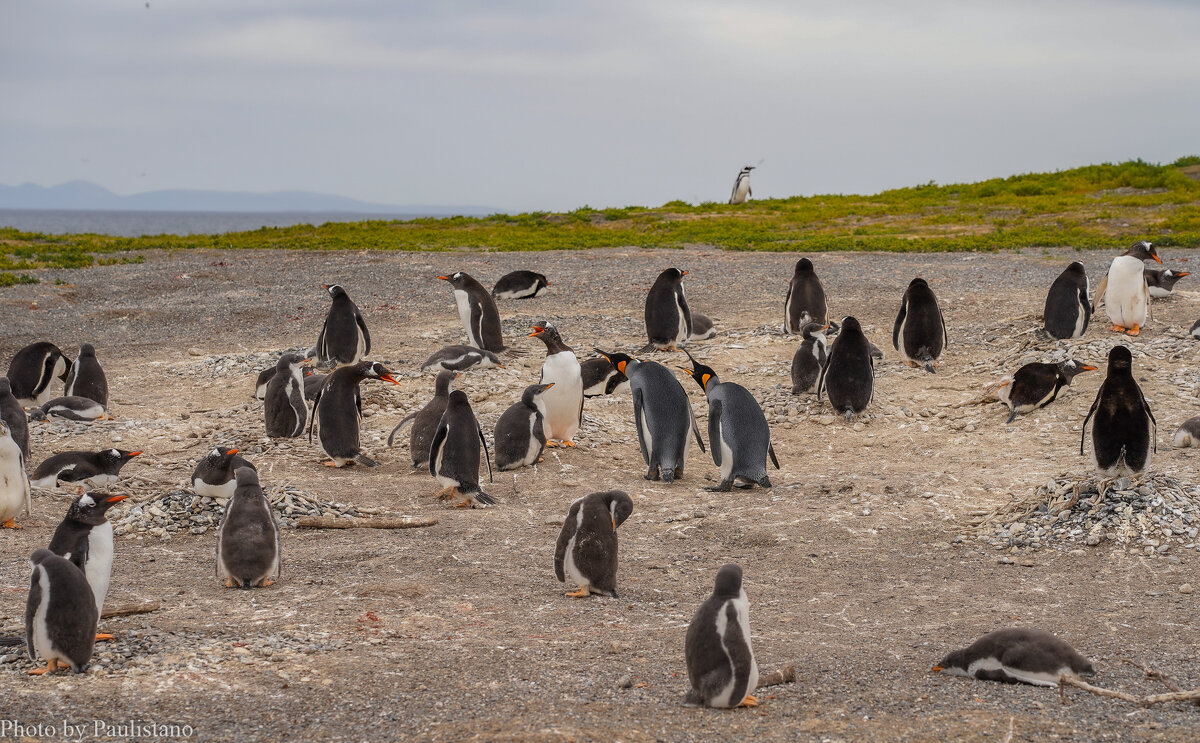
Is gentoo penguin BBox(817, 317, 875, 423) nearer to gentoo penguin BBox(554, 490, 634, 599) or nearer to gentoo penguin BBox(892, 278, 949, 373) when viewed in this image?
gentoo penguin BBox(892, 278, 949, 373)

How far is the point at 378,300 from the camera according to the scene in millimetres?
A: 15727

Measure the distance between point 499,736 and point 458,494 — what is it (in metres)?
3.93

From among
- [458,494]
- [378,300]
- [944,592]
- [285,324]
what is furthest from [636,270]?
[944,592]

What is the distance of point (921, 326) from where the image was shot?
10633mm

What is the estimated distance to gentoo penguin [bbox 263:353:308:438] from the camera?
352 inches

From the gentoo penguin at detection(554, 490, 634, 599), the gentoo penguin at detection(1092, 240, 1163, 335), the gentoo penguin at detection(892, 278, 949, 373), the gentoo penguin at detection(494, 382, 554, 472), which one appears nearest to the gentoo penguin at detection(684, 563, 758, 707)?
the gentoo penguin at detection(554, 490, 634, 599)

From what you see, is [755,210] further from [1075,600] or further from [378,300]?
[1075,600]

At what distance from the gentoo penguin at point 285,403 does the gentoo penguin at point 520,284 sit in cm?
608

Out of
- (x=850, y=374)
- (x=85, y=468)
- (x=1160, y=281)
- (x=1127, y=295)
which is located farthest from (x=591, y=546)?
(x=1160, y=281)

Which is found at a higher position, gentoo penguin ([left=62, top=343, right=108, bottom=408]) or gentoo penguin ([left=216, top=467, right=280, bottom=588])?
gentoo penguin ([left=62, top=343, right=108, bottom=408])

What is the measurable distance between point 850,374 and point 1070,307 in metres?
2.85

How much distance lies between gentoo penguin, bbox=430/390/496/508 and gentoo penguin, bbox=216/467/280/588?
1.74 m

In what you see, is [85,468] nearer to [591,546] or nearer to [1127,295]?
[591,546]

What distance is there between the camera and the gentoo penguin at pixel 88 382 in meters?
9.81
